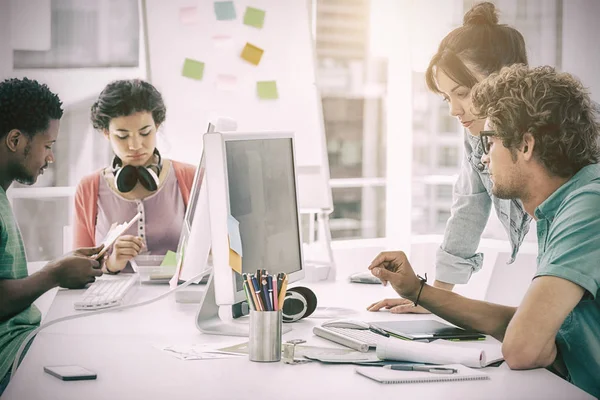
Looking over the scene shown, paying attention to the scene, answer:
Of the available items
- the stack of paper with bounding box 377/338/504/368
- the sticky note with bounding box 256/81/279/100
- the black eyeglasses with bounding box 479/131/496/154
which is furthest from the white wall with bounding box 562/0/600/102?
the stack of paper with bounding box 377/338/504/368

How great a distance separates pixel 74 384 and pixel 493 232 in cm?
297

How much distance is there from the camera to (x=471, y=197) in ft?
7.06

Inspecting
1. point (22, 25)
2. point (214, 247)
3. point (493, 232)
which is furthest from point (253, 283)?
point (493, 232)

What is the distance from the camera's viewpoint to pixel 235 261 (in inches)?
54.7

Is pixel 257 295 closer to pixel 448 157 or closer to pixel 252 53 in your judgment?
pixel 252 53

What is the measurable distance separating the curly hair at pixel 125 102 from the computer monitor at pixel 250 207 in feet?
3.90

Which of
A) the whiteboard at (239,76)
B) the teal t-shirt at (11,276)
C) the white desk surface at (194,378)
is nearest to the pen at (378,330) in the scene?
the white desk surface at (194,378)

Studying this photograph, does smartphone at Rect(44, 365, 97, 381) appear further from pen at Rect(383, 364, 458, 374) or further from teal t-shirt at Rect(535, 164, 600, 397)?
teal t-shirt at Rect(535, 164, 600, 397)

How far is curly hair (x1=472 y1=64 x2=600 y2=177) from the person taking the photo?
1470 millimetres

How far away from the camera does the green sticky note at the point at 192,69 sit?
3.21 m

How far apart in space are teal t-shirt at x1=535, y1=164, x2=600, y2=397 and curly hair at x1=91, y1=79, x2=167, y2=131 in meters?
1.74

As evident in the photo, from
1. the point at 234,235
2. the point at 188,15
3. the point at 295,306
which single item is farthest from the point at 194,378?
the point at 188,15

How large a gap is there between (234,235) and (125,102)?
1.52 m

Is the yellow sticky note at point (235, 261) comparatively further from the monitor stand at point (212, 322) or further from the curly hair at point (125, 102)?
the curly hair at point (125, 102)
